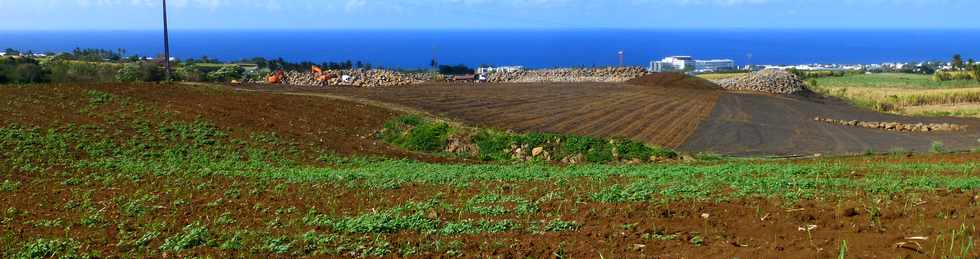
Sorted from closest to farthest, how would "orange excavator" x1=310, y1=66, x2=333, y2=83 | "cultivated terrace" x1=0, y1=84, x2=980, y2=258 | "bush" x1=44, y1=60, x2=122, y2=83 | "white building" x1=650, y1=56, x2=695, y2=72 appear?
1. "cultivated terrace" x1=0, y1=84, x2=980, y2=258
2. "bush" x1=44, y1=60, x2=122, y2=83
3. "orange excavator" x1=310, y1=66, x2=333, y2=83
4. "white building" x1=650, y1=56, x2=695, y2=72

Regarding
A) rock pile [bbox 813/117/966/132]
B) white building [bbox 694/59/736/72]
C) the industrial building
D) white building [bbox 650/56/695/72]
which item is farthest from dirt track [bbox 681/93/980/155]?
white building [bbox 694/59/736/72]

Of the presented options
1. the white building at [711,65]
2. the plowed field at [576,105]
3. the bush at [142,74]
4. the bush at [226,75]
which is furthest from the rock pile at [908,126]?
the white building at [711,65]

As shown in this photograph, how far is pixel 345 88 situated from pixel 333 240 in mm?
28546

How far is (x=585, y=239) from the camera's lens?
758 cm

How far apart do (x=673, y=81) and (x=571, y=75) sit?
23.8 feet

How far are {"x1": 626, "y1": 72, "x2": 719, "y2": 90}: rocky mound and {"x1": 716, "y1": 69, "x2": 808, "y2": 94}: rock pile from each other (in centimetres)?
129

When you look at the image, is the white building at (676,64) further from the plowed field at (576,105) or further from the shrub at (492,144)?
the shrub at (492,144)

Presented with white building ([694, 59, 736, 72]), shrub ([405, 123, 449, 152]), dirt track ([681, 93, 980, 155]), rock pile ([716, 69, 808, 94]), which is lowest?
dirt track ([681, 93, 980, 155])

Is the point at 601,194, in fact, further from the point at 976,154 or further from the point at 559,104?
the point at 559,104

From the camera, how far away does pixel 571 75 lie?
49.9m

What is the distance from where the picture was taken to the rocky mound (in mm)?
43719

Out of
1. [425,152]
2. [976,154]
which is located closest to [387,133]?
[425,152]

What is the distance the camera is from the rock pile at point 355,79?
4059cm

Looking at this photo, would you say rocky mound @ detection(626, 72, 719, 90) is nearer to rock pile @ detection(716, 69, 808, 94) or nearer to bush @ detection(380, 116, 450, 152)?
rock pile @ detection(716, 69, 808, 94)
